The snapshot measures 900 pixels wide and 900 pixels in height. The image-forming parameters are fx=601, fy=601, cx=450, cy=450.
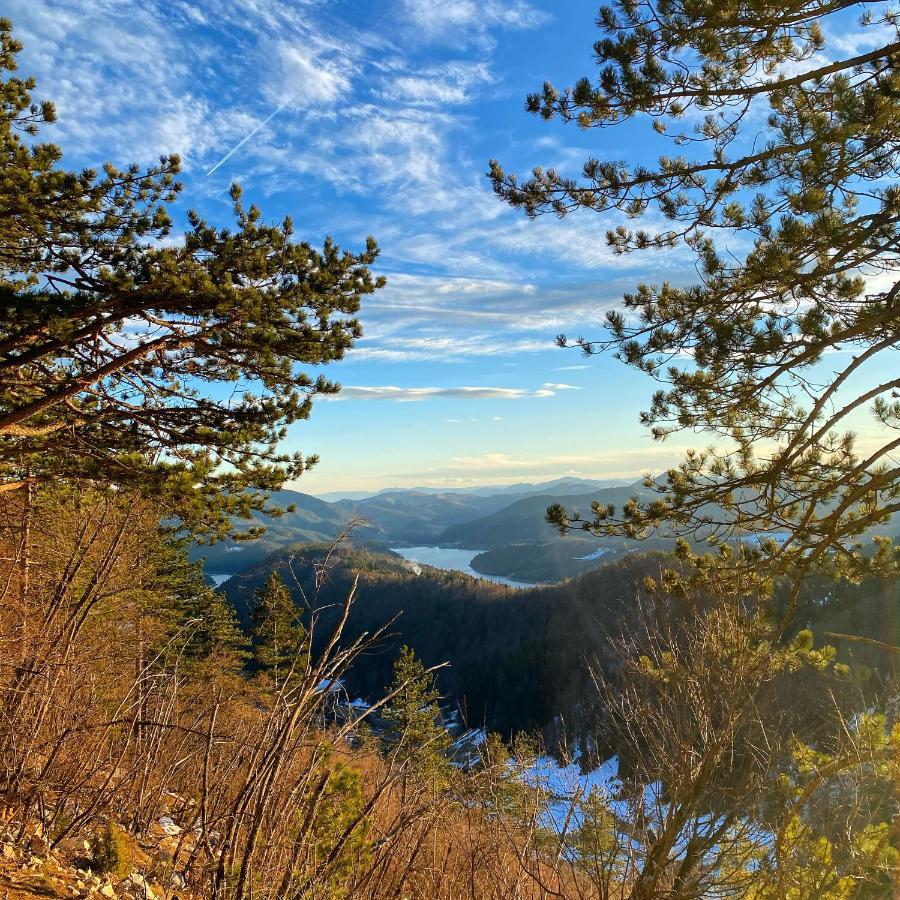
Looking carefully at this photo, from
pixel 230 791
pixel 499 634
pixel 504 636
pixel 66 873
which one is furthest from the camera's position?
pixel 499 634

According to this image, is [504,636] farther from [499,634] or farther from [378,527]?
[378,527]

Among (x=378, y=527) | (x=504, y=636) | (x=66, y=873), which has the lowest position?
(x=504, y=636)

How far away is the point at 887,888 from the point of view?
3.73 metres

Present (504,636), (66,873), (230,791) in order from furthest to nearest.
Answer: (504,636) < (230,791) < (66,873)

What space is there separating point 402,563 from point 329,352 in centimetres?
11219

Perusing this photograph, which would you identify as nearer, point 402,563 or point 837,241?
point 837,241

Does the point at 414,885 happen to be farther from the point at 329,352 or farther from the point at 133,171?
the point at 133,171

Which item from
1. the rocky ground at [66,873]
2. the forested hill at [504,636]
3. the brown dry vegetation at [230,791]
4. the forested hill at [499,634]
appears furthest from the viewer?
the forested hill at [499,634]

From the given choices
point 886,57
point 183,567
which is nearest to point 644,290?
point 886,57

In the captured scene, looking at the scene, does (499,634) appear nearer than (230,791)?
No

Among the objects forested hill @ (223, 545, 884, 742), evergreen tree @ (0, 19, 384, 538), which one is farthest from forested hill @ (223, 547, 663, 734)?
evergreen tree @ (0, 19, 384, 538)

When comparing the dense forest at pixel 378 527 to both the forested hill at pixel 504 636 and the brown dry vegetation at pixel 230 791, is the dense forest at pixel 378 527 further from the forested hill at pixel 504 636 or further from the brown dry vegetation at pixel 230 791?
the forested hill at pixel 504 636

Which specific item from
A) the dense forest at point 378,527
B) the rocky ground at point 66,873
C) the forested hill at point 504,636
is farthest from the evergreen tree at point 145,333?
the forested hill at point 504,636

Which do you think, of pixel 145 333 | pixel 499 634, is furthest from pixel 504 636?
pixel 145 333
